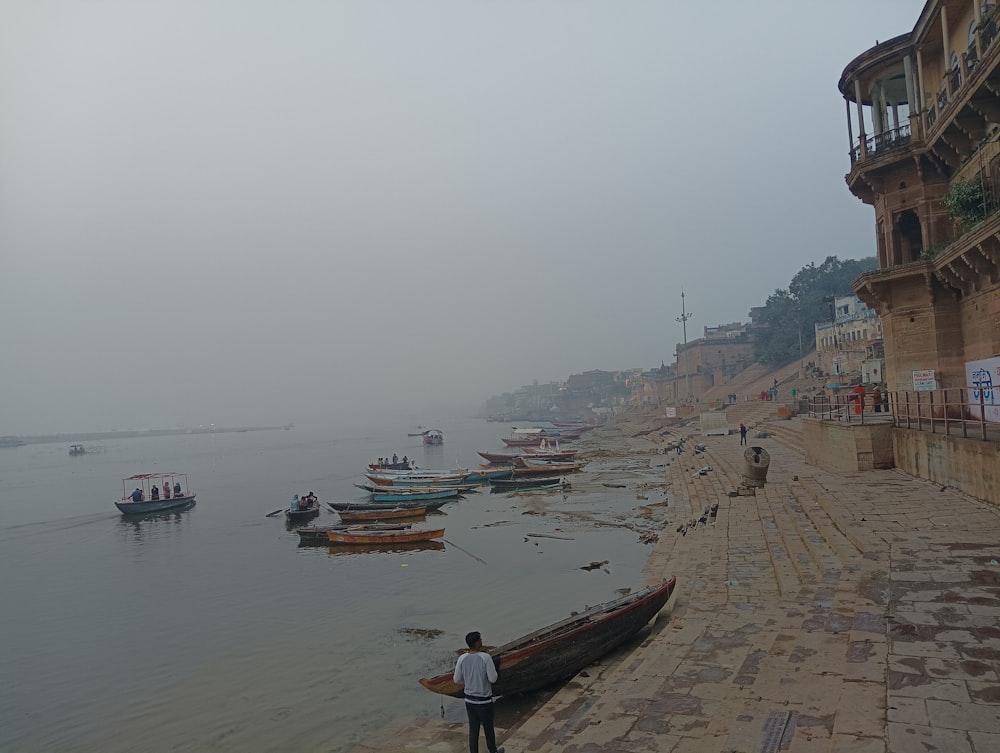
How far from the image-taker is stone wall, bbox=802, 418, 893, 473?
15.5 meters

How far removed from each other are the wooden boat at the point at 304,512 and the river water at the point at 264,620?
0.75m

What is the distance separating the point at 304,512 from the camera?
2905cm

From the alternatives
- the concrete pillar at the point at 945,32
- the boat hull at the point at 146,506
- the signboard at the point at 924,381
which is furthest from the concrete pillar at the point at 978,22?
the boat hull at the point at 146,506

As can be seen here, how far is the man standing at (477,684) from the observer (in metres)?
5.63

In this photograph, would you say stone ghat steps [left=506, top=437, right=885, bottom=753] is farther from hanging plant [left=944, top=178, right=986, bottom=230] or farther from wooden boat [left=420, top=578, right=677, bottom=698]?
hanging plant [left=944, top=178, right=986, bottom=230]

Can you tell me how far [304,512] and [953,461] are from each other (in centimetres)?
2451

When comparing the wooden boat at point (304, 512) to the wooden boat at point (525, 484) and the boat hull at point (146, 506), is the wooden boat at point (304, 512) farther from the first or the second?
the boat hull at point (146, 506)

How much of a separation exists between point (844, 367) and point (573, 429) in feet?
157

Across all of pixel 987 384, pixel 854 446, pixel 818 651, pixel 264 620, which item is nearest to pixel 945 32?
pixel 987 384

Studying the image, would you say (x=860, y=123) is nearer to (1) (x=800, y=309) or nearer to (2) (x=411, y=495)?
(2) (x=411, y=495)

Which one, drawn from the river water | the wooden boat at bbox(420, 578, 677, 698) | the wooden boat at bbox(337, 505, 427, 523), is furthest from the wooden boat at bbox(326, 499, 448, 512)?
the wooden boat at bbox(420, 578, 677, 698)

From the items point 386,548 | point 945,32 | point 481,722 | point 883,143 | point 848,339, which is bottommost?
point 386,548

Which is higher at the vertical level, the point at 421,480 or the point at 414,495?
the point at 421,480

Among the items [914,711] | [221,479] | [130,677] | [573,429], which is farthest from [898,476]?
[573,429]
